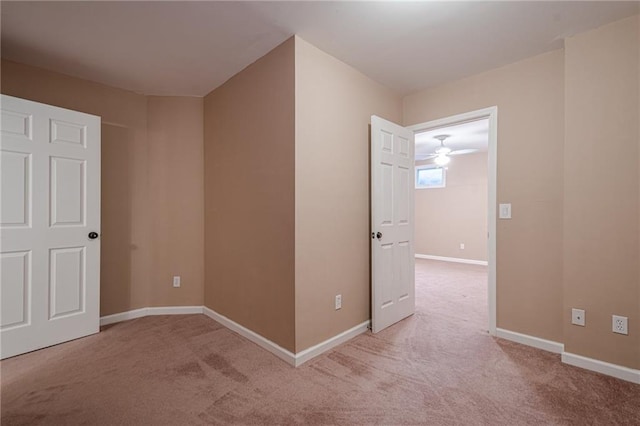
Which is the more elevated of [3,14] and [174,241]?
[3,14]

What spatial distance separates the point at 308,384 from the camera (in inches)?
78.4

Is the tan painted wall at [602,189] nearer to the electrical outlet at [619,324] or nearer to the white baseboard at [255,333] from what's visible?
the electrical outlet at [619,324]

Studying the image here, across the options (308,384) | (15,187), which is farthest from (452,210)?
(15,187)

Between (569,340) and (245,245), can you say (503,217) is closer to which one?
(569,340)

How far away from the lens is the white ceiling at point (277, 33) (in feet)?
6.32

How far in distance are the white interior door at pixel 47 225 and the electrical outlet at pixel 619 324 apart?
4195 mm

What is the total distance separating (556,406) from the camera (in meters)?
1.76

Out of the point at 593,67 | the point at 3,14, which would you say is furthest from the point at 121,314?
the point at 593,67

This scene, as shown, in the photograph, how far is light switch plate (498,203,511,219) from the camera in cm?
269

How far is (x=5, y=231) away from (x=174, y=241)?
4.43 ft

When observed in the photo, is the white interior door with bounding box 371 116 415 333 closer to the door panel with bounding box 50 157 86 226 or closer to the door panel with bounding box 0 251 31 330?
the door panel with bounding box 50 157 86 226

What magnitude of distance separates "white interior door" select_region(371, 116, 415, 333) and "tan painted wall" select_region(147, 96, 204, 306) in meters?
1.99

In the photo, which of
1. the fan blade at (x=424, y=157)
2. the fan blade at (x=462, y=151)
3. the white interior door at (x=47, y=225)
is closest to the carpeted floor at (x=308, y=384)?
the white interior door at (x=47, y=225)

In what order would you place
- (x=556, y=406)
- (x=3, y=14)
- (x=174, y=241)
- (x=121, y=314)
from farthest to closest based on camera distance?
(x=174, y=241) < (x=121, y=314) < (x=3, y=14) < (x=556, y=406)
